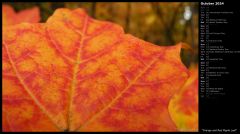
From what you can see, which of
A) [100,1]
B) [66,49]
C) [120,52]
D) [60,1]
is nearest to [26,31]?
[66,49]

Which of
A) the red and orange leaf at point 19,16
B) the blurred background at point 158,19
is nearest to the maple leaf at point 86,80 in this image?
the red and orange leaf at point 19,16

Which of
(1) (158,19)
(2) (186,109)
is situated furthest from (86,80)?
(1) (158,19)

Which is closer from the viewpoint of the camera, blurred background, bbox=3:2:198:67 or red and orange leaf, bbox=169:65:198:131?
red and orange leaf, bbox=169:65:198:131

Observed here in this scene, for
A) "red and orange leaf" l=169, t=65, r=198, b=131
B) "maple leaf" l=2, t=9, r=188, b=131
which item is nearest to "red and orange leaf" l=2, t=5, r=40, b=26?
"maple leaf" l=2, t=9, r=188, b=131

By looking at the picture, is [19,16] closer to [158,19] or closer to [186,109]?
[186,109]

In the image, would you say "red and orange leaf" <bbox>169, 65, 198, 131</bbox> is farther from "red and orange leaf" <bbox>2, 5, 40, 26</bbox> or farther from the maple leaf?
"red and orange leaf" <bbox>2, 5, 40, 26</bbox>
